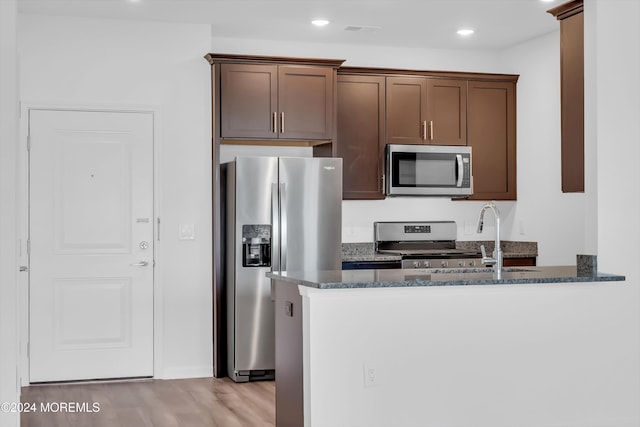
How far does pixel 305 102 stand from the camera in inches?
251

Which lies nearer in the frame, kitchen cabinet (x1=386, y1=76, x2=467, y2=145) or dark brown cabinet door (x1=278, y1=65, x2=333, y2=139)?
dark brown cabinet door (x1=278, y1=65, x2=333, y2=139)

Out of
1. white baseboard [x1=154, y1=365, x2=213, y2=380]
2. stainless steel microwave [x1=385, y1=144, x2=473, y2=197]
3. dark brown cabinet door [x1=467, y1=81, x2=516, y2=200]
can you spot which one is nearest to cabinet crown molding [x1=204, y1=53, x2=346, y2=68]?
stainless steel microwave [x1=385, y1=144, x2=473, y2=197]

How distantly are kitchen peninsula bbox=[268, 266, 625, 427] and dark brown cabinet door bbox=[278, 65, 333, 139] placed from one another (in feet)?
7.10

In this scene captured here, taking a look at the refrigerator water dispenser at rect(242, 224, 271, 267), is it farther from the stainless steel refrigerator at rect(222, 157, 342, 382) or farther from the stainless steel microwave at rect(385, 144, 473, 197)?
the stainless steel microwave at rect(385, 144, 473, 197)

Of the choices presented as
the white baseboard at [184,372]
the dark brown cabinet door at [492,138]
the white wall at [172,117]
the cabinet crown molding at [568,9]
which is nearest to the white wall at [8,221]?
the white wall at [172,117]

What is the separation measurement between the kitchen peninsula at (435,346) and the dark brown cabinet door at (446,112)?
260cm

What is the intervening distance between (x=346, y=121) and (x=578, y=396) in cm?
311

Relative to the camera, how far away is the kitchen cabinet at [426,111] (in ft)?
22.4

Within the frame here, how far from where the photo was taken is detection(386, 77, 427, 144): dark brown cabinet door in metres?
6.81

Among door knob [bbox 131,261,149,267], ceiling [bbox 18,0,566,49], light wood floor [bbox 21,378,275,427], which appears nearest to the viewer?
light wood floor [bbox 21,378,275,427]

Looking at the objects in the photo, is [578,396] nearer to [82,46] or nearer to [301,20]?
[301,20]

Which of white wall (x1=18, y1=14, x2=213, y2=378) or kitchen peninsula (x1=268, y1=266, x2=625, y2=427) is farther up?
white wall (x1=18, y1=14, x2=213, y2=378)

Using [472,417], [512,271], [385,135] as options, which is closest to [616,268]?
[512,271]

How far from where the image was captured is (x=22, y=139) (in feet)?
19.4
